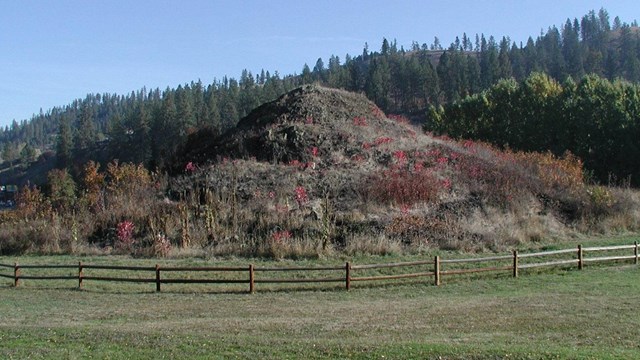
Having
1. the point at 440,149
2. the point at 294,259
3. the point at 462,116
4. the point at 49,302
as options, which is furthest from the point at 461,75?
the point at 49,302

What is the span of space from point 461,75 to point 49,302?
10283 centimetres

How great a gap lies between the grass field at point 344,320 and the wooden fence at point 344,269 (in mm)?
397

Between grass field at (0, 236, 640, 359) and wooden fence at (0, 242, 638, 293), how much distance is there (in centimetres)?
40

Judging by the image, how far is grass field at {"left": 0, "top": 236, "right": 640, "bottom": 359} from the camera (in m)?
11.5

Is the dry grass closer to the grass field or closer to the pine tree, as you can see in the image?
the grass field

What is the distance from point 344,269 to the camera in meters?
20.0

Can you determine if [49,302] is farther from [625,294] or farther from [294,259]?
[625,294]

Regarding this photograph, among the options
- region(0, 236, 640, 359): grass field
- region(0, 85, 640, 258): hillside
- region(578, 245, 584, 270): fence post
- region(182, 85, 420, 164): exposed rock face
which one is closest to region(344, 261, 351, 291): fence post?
region(0, 236, 640, 359): grass field

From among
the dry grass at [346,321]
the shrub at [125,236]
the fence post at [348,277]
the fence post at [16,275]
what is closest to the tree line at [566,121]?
the dry grass at [346,321]

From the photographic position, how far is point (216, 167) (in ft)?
110

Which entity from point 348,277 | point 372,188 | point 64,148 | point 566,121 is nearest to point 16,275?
point 348,277

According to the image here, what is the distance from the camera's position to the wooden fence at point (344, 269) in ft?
64.8

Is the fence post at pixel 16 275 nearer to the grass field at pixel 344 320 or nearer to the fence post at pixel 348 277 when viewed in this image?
the grass field at pixel 344 320

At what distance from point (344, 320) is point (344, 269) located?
17.0 ft
